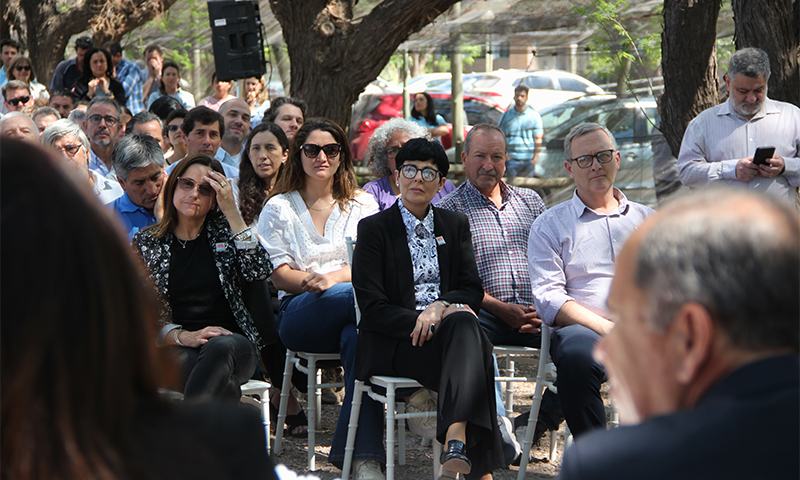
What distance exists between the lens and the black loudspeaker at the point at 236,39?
8.23 m

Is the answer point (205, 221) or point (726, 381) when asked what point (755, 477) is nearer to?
point (726, 381)

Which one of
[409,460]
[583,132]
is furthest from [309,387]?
[583,132]

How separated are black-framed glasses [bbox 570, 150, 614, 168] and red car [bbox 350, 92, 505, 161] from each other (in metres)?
7.41

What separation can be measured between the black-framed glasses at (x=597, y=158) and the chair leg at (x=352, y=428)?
1.57 metres

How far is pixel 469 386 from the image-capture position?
3.48m

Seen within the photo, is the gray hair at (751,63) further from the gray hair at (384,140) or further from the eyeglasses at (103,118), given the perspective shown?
the eyeglasses at (103,118)

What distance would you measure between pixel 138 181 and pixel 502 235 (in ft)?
6.67

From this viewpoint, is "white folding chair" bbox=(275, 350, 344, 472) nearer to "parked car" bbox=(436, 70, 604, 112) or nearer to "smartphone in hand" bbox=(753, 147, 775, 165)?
"smartphone in hand" bbox=(753, 147, 775, 165)

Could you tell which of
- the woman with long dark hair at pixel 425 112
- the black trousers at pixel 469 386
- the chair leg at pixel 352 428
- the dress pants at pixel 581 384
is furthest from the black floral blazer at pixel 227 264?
the woman with long dark hair at pixel 425 112

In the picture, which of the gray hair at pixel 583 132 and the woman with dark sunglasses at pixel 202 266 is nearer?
the woman with dark sunglasses at pixel 202 266

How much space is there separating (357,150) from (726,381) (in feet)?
35.5

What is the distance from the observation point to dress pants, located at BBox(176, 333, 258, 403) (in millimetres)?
3516

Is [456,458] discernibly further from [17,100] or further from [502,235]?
[17,100]

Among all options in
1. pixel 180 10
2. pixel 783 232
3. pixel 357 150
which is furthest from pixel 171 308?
pixel 180 10
